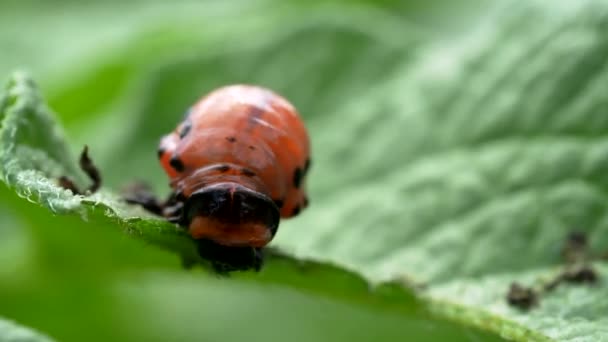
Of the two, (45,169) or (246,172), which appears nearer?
(45,169)

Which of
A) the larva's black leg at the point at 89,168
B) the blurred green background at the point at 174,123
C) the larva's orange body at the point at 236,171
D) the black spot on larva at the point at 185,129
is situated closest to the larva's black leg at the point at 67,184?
the larva's black leg at the point at 89,168

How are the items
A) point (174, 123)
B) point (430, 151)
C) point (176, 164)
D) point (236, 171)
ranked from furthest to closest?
1. point (174, 123)
2. point (430, 151)
3. point (176, 164)
4. point (236, 171)

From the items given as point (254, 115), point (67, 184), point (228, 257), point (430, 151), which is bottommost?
point (228, 257)

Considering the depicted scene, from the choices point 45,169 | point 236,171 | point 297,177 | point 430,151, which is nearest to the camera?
point 45,169

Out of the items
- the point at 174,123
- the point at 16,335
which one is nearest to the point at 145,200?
the point at 16,335

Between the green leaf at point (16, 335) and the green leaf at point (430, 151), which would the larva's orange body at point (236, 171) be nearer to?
the green leaf at point (430, 151)

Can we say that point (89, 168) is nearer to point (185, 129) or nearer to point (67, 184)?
point (67, 184)
